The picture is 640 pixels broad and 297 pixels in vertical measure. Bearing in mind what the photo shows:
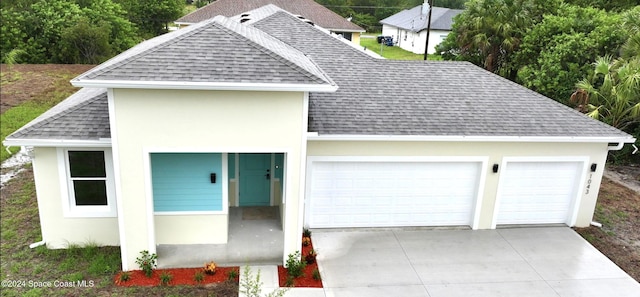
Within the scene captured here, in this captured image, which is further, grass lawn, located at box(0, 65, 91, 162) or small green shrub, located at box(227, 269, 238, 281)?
grass lawn, located at box(0, 65, 91, 162)

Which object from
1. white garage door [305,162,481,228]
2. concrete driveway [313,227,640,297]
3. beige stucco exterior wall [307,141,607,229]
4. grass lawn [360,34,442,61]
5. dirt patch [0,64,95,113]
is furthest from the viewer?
grass lawn [360,34,442,61]

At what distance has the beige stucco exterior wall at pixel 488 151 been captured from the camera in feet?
35.2

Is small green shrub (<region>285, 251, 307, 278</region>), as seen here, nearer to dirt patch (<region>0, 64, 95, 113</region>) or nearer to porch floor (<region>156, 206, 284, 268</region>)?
porch floor (<region>156, 206, 284, 268</region>)

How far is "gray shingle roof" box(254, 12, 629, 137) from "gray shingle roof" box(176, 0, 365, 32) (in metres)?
21.1

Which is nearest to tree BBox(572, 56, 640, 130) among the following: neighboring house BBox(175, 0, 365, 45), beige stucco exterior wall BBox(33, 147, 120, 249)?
beige stucco exterior wall BBox(33, 147, 120, 249)

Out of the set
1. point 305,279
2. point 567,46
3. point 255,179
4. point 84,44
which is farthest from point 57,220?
point 84,44

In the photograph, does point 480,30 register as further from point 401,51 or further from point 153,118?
point 401,51

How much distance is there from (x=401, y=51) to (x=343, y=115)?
4557cm

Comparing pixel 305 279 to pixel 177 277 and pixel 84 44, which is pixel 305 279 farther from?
pixel 84 44

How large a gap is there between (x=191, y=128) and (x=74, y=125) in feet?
9.25

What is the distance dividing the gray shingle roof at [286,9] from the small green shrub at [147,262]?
90.3 feet

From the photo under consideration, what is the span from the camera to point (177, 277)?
356 inches

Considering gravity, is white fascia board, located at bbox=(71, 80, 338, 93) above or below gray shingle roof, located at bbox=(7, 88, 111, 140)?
above

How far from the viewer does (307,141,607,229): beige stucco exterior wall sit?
35.2 feet
